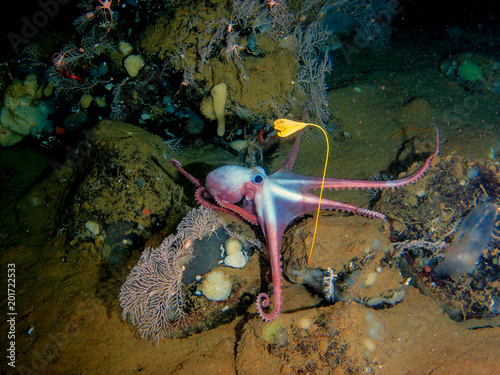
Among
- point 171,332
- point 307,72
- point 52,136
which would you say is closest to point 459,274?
point 171,332

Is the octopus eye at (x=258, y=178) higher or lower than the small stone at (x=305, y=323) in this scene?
higher

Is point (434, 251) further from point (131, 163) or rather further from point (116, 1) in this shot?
point (116, 1)

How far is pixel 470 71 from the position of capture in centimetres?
613

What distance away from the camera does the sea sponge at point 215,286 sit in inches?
111

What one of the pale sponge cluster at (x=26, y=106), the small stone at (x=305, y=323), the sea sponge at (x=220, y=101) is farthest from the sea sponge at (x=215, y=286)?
the pale sponge cluster at (x=26, y=106)

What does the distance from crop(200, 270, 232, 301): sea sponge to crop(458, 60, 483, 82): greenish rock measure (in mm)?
7700

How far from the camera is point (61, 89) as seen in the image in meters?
4.94

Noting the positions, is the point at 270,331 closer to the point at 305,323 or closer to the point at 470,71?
the point at 305,323

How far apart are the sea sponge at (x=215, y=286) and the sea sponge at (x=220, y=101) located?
7.69 feet

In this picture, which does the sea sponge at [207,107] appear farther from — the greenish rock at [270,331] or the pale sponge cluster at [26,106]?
the pale sponge cluster at [26,106]

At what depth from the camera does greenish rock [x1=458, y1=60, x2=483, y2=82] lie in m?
6.06

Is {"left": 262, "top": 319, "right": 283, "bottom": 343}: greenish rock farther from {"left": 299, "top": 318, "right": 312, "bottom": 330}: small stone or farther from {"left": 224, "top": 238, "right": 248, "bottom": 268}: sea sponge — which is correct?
{"left": 224, "top": 238, "right": 248, "bottom": 268}: sea sponge

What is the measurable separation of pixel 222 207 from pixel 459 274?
3.03 meters

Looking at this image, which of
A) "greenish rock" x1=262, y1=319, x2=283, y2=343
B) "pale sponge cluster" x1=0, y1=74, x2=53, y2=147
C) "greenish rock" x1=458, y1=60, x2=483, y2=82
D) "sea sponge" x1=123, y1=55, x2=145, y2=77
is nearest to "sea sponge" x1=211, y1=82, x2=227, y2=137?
"sea sponge" x1=123, y1=55, x2=145, y2=77
